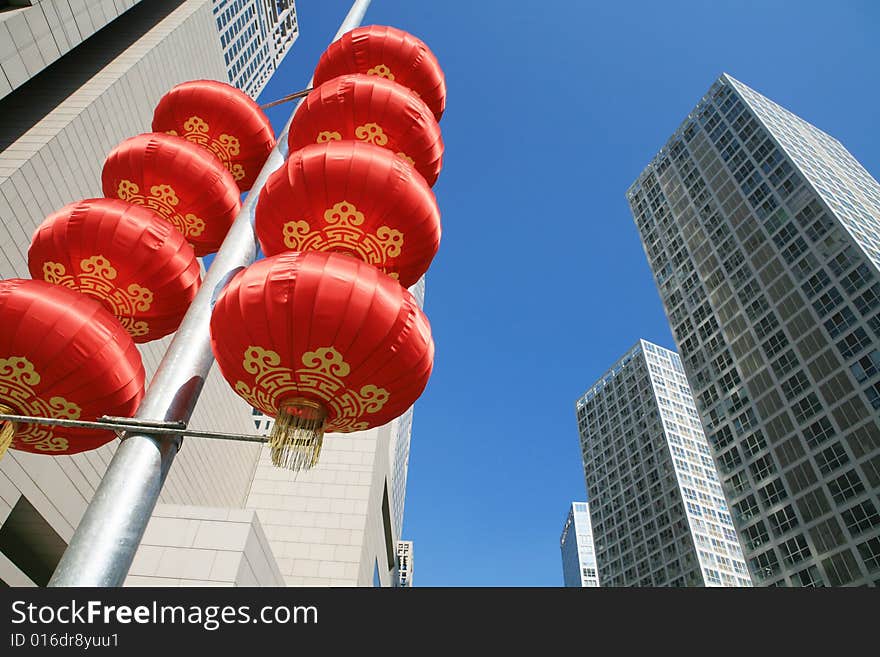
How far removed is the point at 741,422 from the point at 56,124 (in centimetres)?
4712

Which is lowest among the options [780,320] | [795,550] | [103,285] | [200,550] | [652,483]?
[103,285]

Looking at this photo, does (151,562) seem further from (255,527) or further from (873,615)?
(873,615)

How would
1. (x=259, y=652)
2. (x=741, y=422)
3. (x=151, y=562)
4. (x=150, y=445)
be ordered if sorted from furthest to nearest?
(x=741, y=422) → (x=151, y=562) → (x=150, y=445) → (x=259, y=652)

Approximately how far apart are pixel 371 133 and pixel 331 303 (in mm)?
2334

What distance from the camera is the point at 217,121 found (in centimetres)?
527

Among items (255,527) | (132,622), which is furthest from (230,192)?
(255,527)

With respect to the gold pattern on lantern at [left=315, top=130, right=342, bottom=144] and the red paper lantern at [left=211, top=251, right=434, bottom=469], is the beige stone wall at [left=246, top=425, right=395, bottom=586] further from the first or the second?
the red paper lantern at [left=211, top=251, right=434, bottom=469]

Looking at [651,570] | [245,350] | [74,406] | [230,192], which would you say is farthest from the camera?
[651,570]

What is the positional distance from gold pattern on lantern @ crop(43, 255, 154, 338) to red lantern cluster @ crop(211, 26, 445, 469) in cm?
104

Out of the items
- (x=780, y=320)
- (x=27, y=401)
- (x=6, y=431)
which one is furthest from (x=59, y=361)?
(x=780, y=320)

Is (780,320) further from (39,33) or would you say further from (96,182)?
(39,33)

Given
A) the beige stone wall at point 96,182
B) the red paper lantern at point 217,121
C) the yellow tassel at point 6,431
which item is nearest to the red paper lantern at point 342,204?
the yellow tassel at point 6,431

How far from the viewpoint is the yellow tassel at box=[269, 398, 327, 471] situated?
2.94m

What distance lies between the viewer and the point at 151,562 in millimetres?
12734
